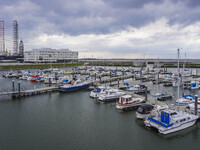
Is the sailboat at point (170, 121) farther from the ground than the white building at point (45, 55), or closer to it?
closer to it

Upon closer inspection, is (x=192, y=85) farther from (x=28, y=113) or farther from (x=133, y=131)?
(x=28, y=113)

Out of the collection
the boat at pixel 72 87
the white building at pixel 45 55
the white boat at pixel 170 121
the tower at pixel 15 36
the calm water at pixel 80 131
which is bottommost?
the calm water at pixel 80 131

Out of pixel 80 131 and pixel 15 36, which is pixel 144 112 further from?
pixel 15 36

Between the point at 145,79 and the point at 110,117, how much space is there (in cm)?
2682

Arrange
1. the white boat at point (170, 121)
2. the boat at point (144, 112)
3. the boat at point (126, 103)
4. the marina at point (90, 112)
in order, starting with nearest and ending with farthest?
the white boat at point (170, 121)
the marina at point (90, 112)
the boat at point (144, 112)
the boat at point (126, 103)

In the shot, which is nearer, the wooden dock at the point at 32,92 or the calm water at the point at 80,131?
the calm water at the point at 80,131

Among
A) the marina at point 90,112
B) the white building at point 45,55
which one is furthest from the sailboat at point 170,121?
the white building at point 45,55

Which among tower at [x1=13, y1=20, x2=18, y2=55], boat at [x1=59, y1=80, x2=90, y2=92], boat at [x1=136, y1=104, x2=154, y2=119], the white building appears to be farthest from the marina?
tower at [x1=13, y1=20, x2=18, y2=55]

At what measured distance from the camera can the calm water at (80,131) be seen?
40.3 ft

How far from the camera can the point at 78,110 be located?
65.8ft

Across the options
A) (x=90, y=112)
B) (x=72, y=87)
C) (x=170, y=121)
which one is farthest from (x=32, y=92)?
(x=170, y=121)

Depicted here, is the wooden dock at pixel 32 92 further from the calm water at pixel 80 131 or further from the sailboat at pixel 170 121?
the sailboat at pixel 170 121

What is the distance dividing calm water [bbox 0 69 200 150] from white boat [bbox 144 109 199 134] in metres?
0.47

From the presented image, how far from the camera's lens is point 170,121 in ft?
43.9
